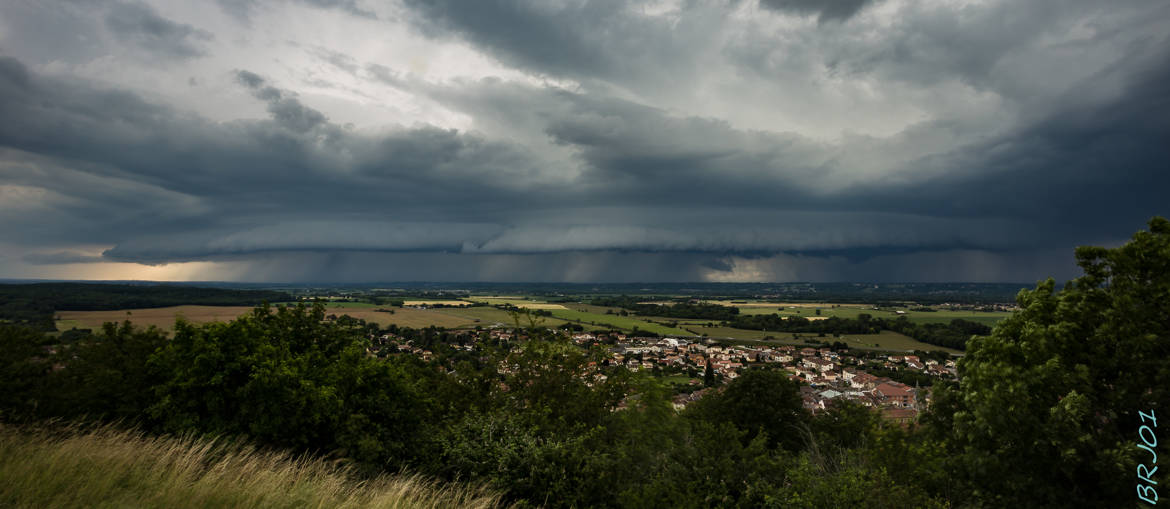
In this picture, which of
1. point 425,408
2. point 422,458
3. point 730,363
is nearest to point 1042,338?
point 422,458

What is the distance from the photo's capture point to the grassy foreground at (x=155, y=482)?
19.8 feet

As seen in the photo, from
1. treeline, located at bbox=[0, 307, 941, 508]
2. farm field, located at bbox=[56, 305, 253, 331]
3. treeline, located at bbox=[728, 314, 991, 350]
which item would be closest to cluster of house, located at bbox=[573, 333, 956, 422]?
treeline, located at bbox=[728, 314, 991, 350]

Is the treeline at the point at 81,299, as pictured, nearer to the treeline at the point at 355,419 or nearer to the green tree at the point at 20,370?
the green tree at the point at 20,370

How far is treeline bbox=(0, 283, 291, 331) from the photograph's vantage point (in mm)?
51088

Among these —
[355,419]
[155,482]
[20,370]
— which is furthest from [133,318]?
[155,482]

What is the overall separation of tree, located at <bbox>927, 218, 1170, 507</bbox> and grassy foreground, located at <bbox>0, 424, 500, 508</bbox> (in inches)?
459

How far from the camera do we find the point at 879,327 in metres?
100

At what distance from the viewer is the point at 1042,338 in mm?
11375

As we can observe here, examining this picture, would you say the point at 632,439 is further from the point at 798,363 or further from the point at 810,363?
the point at 810,363

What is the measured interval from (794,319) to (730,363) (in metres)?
64.2

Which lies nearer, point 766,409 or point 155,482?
point 155,482

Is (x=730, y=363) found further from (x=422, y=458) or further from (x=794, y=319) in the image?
(x=794, y=319)

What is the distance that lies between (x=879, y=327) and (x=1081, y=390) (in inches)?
4044

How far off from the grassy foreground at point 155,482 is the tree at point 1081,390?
1166 centimetres
